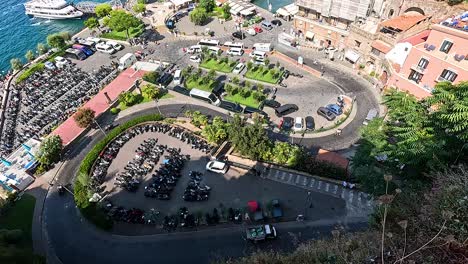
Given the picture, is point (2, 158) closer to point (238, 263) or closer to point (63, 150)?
point (63, 150)

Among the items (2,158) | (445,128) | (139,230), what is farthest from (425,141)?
(2,158)

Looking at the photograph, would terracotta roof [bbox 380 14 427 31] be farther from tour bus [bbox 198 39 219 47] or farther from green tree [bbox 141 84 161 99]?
green tree [bbox 141 84 161 99]

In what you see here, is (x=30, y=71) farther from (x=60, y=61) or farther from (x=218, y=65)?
(x=218, y=65)

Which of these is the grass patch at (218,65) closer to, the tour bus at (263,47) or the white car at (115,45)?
the tour bus at (263,47)

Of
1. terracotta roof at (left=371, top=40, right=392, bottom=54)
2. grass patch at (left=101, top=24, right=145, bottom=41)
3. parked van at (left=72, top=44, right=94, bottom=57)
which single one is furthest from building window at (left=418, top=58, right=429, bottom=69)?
parked van at (left=72, top=44, right=94, bottom=57)

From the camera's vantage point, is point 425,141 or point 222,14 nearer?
point 425,141

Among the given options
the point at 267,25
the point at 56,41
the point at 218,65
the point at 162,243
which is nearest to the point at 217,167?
the point at 162,243
